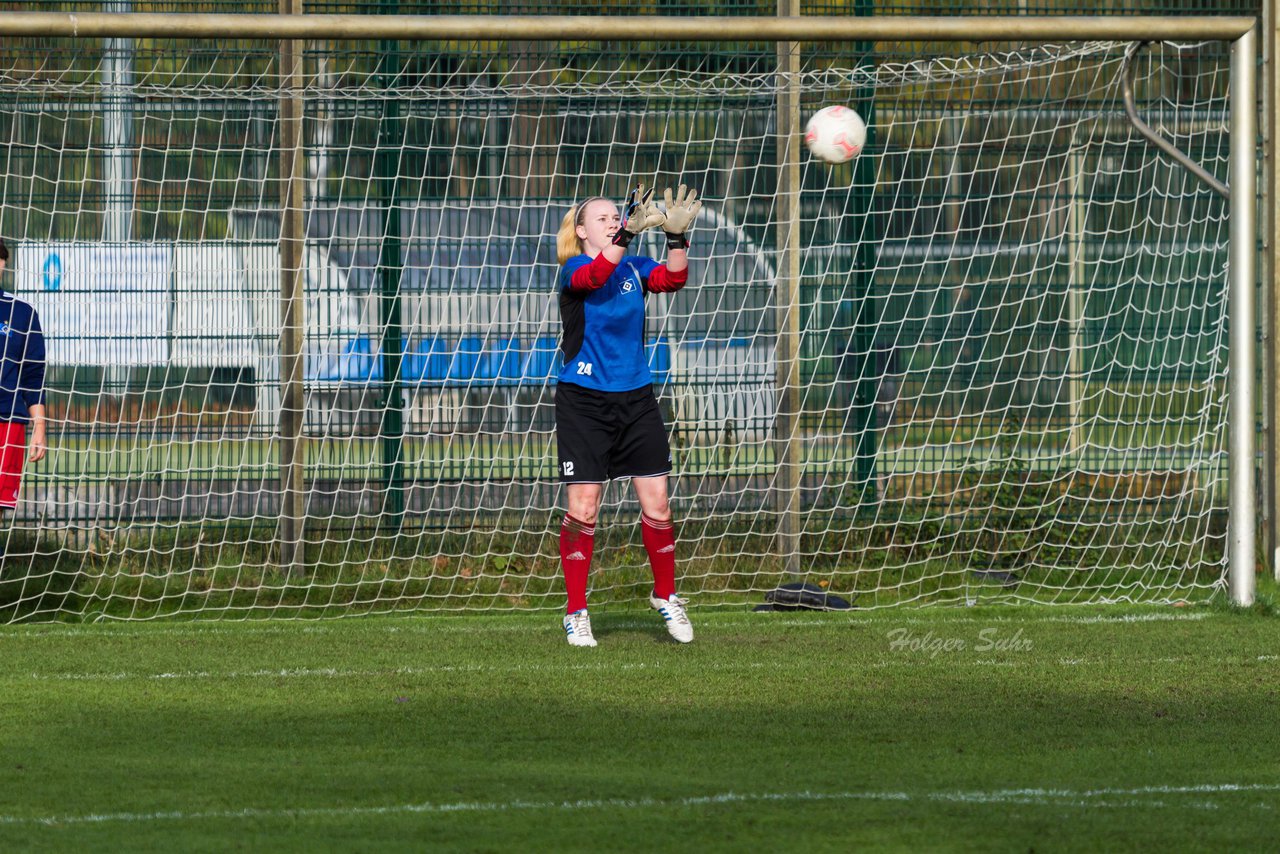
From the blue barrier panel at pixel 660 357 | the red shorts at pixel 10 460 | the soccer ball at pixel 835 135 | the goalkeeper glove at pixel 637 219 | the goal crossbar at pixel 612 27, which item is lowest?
the red shorts at pixel 10 460

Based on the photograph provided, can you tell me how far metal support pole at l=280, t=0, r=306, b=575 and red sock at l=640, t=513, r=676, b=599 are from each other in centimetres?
239

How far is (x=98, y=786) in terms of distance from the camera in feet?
14.7

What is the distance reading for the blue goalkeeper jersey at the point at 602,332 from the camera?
687 centimetres

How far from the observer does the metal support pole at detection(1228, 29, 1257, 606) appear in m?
7.79

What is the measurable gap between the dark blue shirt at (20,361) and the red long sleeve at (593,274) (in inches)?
112

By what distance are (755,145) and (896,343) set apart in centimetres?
139

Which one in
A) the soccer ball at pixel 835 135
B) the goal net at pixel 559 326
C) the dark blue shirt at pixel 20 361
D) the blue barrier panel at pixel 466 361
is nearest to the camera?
the dark blue shirt at pixel 20 361

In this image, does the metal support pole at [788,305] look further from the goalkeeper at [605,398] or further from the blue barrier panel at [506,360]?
the goalkeeper at [605,398]

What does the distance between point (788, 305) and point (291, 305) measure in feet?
8.96

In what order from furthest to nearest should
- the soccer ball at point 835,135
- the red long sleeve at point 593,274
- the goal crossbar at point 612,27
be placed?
the soccer ball at point 835,135, the goal crossbar at point 612,27, the red long sleeve at point 593,274

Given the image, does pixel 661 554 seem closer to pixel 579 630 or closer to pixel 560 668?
pixel 579 630

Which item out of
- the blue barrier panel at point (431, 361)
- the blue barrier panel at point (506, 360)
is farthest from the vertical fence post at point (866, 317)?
the blue barrier panel at point (431, 361)

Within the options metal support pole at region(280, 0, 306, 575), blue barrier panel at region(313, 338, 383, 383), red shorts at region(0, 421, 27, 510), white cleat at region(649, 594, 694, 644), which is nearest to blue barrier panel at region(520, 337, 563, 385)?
blue barrier panel at region(313, 338, 383, 383)

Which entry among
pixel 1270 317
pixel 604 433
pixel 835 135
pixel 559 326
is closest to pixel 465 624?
pixel 604 433
